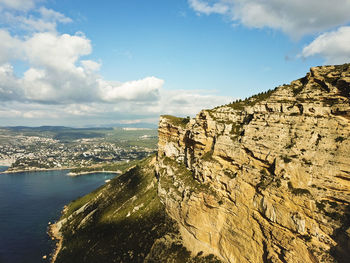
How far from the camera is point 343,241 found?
2750 cm

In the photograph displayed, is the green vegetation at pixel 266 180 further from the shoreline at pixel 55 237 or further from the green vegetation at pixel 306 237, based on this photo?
the shoreline at pixel 55 237

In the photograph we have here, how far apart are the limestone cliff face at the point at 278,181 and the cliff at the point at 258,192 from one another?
160 millimetres

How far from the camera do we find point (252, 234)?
3738 cm

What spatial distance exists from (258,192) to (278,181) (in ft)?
14.7

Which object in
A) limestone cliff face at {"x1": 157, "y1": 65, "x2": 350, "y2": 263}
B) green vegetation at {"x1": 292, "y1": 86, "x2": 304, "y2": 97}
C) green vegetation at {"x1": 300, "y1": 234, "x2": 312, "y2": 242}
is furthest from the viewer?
green vegetation at {"x1": 292, "y1": 86, "x2": 304, "y2": 97}

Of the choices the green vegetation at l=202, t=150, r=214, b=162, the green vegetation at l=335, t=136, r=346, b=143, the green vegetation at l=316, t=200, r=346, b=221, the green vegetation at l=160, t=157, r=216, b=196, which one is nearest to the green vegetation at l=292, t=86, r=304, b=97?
the green vegetation at l=335, t=136, r=346, b=143

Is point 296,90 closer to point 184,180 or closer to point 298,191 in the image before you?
point 298,191

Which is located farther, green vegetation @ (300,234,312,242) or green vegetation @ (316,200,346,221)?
green vegetation @ (300,234,312,242)

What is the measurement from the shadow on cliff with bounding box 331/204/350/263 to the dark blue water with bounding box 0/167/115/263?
94357 mm

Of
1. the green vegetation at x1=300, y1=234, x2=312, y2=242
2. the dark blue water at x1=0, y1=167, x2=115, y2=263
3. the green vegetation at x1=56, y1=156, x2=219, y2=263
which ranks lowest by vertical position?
the dark blue water at x1=0, y1=167, x2=115, y2=263

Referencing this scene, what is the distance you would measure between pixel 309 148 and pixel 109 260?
61.8 metres

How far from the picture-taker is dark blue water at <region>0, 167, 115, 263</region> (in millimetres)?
79812

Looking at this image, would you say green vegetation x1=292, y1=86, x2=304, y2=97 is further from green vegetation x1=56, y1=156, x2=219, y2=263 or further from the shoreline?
the shoreline

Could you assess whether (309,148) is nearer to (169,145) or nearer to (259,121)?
(259,121)
